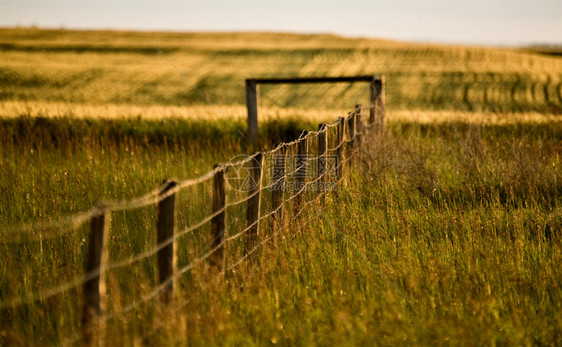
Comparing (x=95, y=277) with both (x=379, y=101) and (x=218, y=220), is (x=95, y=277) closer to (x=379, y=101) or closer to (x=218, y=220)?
(x=218, y=220)

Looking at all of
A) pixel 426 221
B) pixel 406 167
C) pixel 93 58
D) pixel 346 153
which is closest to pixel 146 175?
pixel 346 153

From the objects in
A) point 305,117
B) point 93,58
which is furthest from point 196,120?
point 93,58

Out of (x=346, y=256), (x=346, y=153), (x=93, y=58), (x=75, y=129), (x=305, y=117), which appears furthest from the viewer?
(x=93, y=58)

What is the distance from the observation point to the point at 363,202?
24.0 ft

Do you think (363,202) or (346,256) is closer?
(346,256)

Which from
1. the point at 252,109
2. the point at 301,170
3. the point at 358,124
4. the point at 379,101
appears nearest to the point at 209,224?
the point at 301,170

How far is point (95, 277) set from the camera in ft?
10.0

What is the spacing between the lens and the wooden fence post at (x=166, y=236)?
357cm

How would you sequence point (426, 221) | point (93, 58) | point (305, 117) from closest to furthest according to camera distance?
point (426, 221)
point (305, 117)
point (93, 58)

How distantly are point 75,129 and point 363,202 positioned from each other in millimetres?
7568

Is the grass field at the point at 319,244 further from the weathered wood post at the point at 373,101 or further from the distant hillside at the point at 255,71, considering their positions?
the distant hillside at the point at 255,71

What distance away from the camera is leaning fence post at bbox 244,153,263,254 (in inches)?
204

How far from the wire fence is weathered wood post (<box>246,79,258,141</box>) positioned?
200cm

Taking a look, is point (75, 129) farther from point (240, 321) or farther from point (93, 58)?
point (93, 58)
